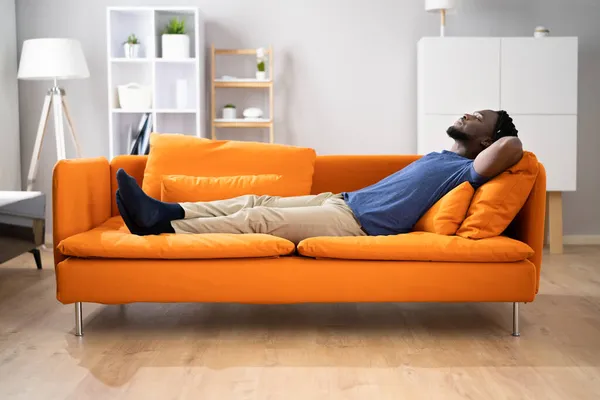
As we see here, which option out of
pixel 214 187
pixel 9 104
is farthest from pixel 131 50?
pixel 214 187

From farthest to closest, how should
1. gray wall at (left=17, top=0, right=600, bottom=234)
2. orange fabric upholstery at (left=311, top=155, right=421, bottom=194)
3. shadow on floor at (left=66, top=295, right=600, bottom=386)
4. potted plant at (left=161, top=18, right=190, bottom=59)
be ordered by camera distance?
gray wall at (left=17, top=0, right=600, bottom=234) → potted plant at (left=161, top=18, right=190, bottom=59) → orange fabric upholstery at (left=311, top=155, right=421, bottom=194) → shadow on floor at (left=66, top=295, right=600, bottom=386)

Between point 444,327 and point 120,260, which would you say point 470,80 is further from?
point 120,260

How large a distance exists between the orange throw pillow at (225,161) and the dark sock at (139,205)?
0.56 meters

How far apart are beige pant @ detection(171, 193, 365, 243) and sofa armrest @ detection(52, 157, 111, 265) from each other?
1.43 feet

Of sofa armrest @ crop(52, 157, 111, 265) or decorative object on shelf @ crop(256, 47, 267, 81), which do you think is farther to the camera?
decorative object on shelf @ crop(256, 47, 267, 81)

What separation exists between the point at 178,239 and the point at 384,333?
0.93 metres

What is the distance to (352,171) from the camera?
405cm

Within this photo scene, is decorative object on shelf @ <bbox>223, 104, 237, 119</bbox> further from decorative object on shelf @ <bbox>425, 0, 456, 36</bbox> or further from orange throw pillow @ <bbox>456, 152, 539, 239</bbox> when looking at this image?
orange throw pillow @ <bbox>456, 152, 539, 239</bbox>

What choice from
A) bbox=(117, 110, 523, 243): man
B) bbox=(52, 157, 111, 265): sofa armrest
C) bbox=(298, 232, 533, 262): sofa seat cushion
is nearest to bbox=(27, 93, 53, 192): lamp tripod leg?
bbox=(52, 157, 111, 265): sofa armrest

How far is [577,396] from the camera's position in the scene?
8.24 feet

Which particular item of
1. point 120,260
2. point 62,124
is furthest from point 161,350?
point 62,124

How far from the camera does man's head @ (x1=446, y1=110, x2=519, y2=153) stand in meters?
3.63

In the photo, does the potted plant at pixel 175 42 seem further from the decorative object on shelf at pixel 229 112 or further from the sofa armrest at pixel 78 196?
the sofa armrest at pixel 78 196

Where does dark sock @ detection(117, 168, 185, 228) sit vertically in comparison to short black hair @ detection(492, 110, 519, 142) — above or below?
below
